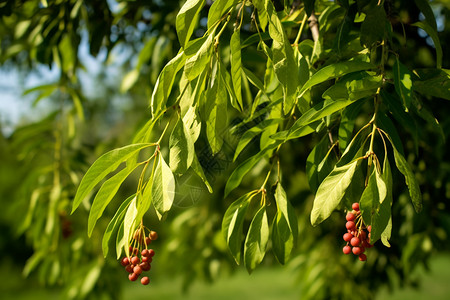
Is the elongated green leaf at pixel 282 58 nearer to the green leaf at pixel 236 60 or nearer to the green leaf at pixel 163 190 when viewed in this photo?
the green leaf at pixel 236 60

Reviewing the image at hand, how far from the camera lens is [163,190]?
0.71 metres

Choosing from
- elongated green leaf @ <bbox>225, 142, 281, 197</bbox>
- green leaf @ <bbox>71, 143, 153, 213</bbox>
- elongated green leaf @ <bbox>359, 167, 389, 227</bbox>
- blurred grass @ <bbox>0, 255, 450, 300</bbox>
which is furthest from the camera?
blurred grass @ <bbox>0, 255, 450, 300</bbox>

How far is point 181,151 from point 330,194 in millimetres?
235

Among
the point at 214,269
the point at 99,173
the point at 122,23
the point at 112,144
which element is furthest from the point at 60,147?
the point at 99,173

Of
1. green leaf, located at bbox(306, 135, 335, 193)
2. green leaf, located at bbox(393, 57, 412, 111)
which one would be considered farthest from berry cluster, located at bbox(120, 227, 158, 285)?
green leaf, located at bbox(393, 57, 412, 111)

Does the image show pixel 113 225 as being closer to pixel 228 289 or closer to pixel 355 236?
pixel 355 236

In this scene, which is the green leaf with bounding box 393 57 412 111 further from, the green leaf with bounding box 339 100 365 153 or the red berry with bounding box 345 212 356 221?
the red berry with bounding box 345 212 356 221

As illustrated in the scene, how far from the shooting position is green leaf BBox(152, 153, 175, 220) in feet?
2.27

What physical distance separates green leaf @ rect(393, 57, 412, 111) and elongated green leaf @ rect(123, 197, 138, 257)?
452 mm

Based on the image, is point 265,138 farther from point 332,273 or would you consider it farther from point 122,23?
point 332,273

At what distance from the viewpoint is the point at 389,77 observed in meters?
0.81

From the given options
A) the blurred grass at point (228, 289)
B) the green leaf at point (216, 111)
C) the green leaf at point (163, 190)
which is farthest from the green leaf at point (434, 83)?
the blurred grass at point (228, 289)

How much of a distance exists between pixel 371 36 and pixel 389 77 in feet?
0.29

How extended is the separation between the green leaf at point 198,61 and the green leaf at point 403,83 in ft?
0.99
